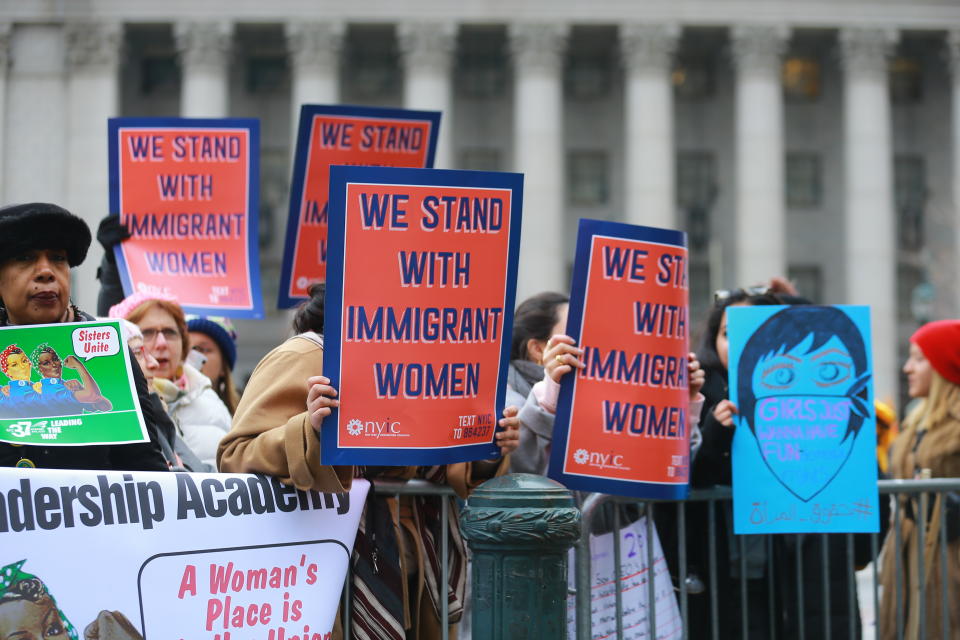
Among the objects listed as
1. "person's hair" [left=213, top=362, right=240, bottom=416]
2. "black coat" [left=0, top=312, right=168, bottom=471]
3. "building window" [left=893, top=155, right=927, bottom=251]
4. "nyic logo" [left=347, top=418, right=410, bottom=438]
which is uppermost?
"building window" [left=893, top=155, right=927, bottom=251]

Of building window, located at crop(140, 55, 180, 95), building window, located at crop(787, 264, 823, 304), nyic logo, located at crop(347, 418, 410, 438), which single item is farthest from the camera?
building window, located at crop(787, 264, 823, 304)

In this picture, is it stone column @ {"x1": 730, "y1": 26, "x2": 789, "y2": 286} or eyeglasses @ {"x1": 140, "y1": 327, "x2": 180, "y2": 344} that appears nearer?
eyeglasses @ {"x1": 140, "y1": 327, "x2": 180, "y2": 344}

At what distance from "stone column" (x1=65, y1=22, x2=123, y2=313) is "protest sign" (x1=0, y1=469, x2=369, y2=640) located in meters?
39.7

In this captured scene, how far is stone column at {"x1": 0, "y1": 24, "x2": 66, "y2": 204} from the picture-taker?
43.2 meters

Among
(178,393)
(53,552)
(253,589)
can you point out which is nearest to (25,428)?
(53,552)

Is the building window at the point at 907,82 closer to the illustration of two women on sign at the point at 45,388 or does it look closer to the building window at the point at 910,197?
the building window at the point at 910,197

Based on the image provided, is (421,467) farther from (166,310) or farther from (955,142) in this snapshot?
(955,142)

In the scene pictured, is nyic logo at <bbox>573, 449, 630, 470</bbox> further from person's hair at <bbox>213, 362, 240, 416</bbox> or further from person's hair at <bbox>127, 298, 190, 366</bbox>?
person's hair at <bbox>213, 362, 240, 416</bbox>

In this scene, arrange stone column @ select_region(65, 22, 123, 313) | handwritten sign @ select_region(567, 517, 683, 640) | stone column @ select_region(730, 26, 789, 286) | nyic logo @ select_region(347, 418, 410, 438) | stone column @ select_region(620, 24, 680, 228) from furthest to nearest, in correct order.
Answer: stone column @ select_region(730, 26, 789, 286) → stone column @ select_region(620, 24, 680, 228) → stone column @ select_region(65, 22, 123, 313) → handwritten sign @ select_region(567, 517, 683, 640) → nyic logo @ select_region(347, 418, 410, 438)

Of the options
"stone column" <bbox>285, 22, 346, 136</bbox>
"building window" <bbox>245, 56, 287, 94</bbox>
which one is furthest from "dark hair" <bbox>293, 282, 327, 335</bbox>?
"building window" <bbox>245, 56, 287, 94</bbox>

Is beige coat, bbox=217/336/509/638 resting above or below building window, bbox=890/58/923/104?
below

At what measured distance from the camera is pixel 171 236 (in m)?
8.00

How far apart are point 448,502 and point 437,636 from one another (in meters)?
0.58

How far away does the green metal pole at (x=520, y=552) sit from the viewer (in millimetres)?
4816
